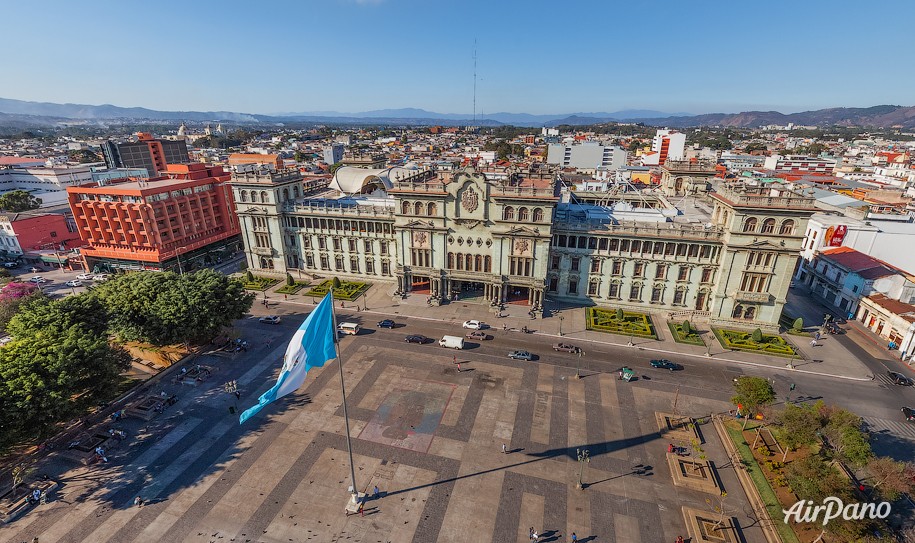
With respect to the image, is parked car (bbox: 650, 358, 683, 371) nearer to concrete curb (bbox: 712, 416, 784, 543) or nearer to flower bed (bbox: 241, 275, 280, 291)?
concrete curb (bbox: 712, 416, 784, 543)

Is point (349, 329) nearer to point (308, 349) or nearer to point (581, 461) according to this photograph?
point (308, 349)

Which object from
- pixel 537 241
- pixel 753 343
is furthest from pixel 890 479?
pixel 537 241

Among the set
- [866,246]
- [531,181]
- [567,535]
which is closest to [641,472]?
[567,535]

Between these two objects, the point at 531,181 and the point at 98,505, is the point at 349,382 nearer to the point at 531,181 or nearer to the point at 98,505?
the point at 98,505

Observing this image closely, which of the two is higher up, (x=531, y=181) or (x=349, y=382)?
(x=531, y=181)

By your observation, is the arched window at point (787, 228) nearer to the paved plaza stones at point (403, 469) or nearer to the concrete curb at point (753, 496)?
the paved plaza stones at point (403, 469)

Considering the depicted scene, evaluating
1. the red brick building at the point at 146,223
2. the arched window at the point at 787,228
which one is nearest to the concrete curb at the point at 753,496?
the arched window at the point at 787,228

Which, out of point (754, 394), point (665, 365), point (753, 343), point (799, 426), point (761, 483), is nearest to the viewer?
point (799, 426)
